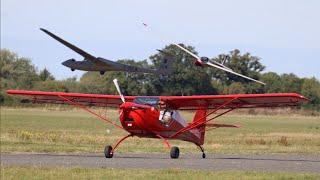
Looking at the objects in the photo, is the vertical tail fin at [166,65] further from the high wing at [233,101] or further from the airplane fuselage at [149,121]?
the airplane fuselage at [149,121]

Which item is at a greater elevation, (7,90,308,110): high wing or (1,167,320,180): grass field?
(7,90,308,110): high wing

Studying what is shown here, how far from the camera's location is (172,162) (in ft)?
77.2

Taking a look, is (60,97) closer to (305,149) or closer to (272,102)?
(272,102)

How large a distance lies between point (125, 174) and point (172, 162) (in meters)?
5.60

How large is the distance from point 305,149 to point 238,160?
786cm

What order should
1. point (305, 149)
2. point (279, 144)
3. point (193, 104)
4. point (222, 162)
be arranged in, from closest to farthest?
point (222, 162), point (193, 104), point (305, 149), point (279, 144)

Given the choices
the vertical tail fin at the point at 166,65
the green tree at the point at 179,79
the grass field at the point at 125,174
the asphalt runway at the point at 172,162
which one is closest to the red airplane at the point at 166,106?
the vertical tail fin at the point at 166,65

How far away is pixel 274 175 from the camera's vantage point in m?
18.1

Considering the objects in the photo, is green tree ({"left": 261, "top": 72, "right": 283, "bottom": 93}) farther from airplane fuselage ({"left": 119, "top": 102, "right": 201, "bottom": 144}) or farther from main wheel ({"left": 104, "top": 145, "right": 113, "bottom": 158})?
main wheel ({"left": 104, "top": 145, "right": 113, "bottom": 158})

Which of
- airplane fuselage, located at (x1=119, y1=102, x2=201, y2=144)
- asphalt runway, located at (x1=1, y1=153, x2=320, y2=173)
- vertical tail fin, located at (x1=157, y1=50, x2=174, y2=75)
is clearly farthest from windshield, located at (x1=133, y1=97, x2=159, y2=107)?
asphalt runway, located at (x1=1, y1=153, x2=320, y2=173)

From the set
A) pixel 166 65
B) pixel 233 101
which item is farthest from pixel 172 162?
pixel 166 65

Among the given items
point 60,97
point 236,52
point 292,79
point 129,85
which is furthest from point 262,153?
point 292,79

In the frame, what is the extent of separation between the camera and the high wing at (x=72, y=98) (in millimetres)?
28688

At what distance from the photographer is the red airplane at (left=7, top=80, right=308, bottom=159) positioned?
25.4 m
